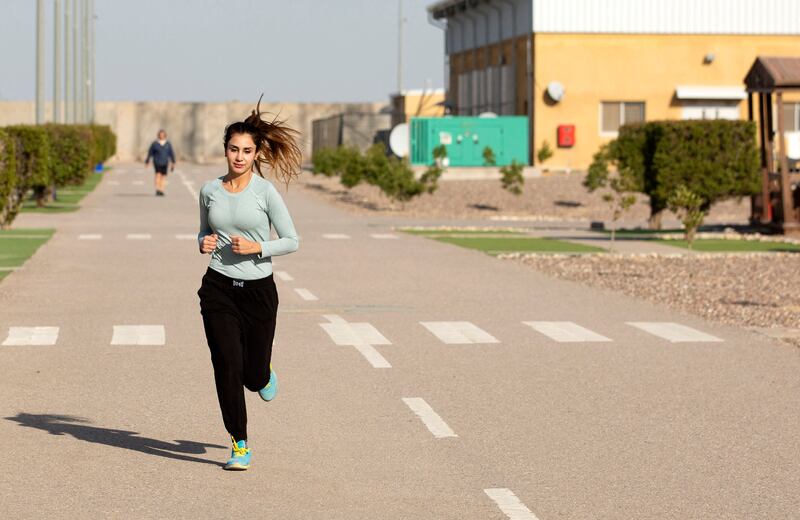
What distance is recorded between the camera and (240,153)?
8.34 meters

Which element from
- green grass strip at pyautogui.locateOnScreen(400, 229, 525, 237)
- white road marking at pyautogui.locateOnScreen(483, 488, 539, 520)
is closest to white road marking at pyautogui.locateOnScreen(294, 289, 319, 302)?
white road marking at pyautogui.locateOnScreen(483, 488, 539, 520)

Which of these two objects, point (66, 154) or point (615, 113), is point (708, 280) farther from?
point (615, 113)

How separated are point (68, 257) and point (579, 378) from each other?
13169 millimetres

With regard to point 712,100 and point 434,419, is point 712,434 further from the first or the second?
point 712,100

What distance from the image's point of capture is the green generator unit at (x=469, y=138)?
5797cm

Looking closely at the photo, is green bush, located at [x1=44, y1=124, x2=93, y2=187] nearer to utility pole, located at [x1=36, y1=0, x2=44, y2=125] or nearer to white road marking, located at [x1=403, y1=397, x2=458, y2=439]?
utility pole, located at [x1=36, y1=0, x2=44, y2=125]

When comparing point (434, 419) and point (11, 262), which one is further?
point (11, 262)

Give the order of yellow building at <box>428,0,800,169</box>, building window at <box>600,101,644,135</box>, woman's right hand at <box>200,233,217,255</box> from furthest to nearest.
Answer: building window at <box>600,101,644,135</box> < yellow building at <box>428,0,800,169</box> < woman's right hand at <box>200,233,217,255</box>

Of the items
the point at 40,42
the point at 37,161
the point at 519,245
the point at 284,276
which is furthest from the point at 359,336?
the point at 40,42

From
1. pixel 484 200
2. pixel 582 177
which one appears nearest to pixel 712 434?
pixel 484 200

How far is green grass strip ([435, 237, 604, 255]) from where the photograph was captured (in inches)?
1036

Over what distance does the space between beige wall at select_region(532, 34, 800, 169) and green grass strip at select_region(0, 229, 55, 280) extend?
3362 cm

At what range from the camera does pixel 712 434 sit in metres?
9.45

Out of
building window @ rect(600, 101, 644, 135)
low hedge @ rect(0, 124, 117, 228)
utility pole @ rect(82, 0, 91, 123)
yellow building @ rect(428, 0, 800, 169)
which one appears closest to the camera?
low hedge @ rect(0, 124, 117, 228)
